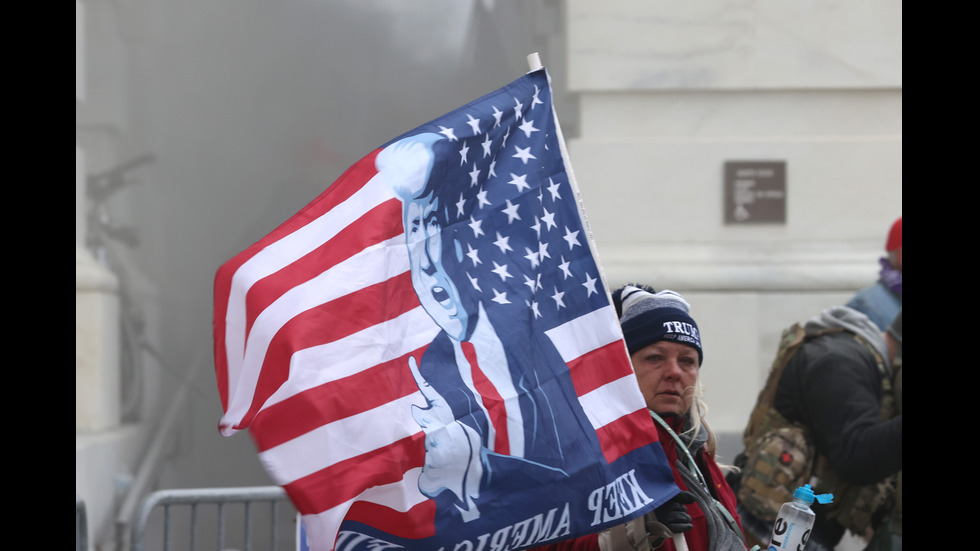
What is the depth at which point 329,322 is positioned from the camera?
2.74 m

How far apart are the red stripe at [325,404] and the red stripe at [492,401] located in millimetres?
218

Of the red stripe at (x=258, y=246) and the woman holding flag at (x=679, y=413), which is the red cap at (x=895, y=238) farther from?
the red stripe at (x=258, y=246)

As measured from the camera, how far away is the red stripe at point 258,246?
2875 millimetres

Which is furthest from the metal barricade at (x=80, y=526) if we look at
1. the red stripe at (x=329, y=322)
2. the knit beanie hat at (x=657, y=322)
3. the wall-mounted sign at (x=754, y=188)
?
the wall-mounted sign at (x=754, y=188)

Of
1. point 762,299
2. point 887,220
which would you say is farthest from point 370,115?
point 887,220

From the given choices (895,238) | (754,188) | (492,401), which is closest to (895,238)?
(895,238)

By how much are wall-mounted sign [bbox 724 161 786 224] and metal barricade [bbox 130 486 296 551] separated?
11.4 ft

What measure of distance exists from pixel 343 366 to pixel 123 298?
518 cm

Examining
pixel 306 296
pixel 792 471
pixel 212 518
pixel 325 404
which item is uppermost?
pixel 306 296

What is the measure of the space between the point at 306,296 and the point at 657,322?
1.13 metres

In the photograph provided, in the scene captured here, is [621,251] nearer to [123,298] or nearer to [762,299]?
[762,299]

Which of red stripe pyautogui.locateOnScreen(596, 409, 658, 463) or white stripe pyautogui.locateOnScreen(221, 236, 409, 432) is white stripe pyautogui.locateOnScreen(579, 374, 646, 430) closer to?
red stripe pyautogui.locateOnScreen(596, 409, 658, 463)

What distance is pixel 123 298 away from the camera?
737 cm

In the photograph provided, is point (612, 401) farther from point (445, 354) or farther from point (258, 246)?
point (258, 246)
